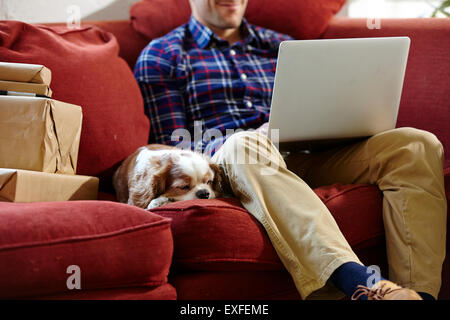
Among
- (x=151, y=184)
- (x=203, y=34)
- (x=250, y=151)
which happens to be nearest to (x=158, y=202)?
(x=151, y=184)

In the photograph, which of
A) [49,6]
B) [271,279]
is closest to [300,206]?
[271,279]

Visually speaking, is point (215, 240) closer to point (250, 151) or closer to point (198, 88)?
point (250, 151)

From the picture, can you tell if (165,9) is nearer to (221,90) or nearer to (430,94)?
(221,90)

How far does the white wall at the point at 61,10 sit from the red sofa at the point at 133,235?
1.47 ft

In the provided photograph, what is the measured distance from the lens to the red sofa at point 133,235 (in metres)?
1.14

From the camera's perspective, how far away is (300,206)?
1443 millimetres

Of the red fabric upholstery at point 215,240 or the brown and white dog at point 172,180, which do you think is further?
the brown and white dog at point 172,180

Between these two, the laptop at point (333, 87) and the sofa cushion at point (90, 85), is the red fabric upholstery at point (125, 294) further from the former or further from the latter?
the sofa cushion at point (90, 85)

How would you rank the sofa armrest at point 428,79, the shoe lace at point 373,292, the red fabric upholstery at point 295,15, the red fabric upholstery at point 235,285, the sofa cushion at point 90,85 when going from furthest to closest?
the red fabric upholstery at point 295,15
the sofa armrest at point 428,79
the sofa cushion at point 90,85
the red fabric upholstery at point 235,285
the shoe lace at point 373,292

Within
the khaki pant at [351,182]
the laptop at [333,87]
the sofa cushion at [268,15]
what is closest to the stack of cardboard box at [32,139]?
the khaki pant at [351,182]

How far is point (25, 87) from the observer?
1.56 metres

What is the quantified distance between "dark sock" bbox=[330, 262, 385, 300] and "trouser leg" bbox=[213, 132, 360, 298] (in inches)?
0.8

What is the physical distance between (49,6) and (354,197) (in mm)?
1602

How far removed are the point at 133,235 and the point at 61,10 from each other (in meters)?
1.50
